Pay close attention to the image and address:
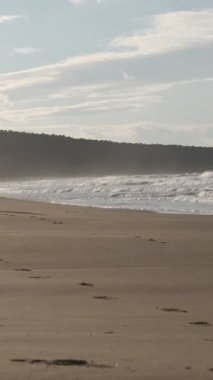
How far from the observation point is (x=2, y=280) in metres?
6.88

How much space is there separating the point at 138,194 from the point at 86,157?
115ft

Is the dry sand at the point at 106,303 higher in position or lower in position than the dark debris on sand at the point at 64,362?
higher

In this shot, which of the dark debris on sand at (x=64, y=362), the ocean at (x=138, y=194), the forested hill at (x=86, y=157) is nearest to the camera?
the dark debris on sand at (x=64, y=362)

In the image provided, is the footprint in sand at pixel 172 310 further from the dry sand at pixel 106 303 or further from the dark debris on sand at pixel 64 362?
the dark debris on sand at pixel 64 362

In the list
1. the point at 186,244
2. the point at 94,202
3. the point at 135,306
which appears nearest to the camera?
the point at 135,306

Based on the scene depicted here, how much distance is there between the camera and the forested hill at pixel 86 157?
50241 mm

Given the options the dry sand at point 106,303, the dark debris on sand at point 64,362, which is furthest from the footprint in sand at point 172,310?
the dark debris on sand at point 64,362

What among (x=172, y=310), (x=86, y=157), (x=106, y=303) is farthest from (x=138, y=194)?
(x=86, y=157)

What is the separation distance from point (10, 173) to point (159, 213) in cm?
3136

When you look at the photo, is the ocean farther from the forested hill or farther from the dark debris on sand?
the forested hill

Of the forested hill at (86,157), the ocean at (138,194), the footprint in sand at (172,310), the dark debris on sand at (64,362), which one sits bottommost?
the dark debris on sand at (64,362)

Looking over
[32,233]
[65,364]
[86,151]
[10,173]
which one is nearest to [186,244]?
[32,233]

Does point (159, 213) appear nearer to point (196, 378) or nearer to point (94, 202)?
point (94, 202)

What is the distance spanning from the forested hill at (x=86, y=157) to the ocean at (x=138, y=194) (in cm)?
1952
